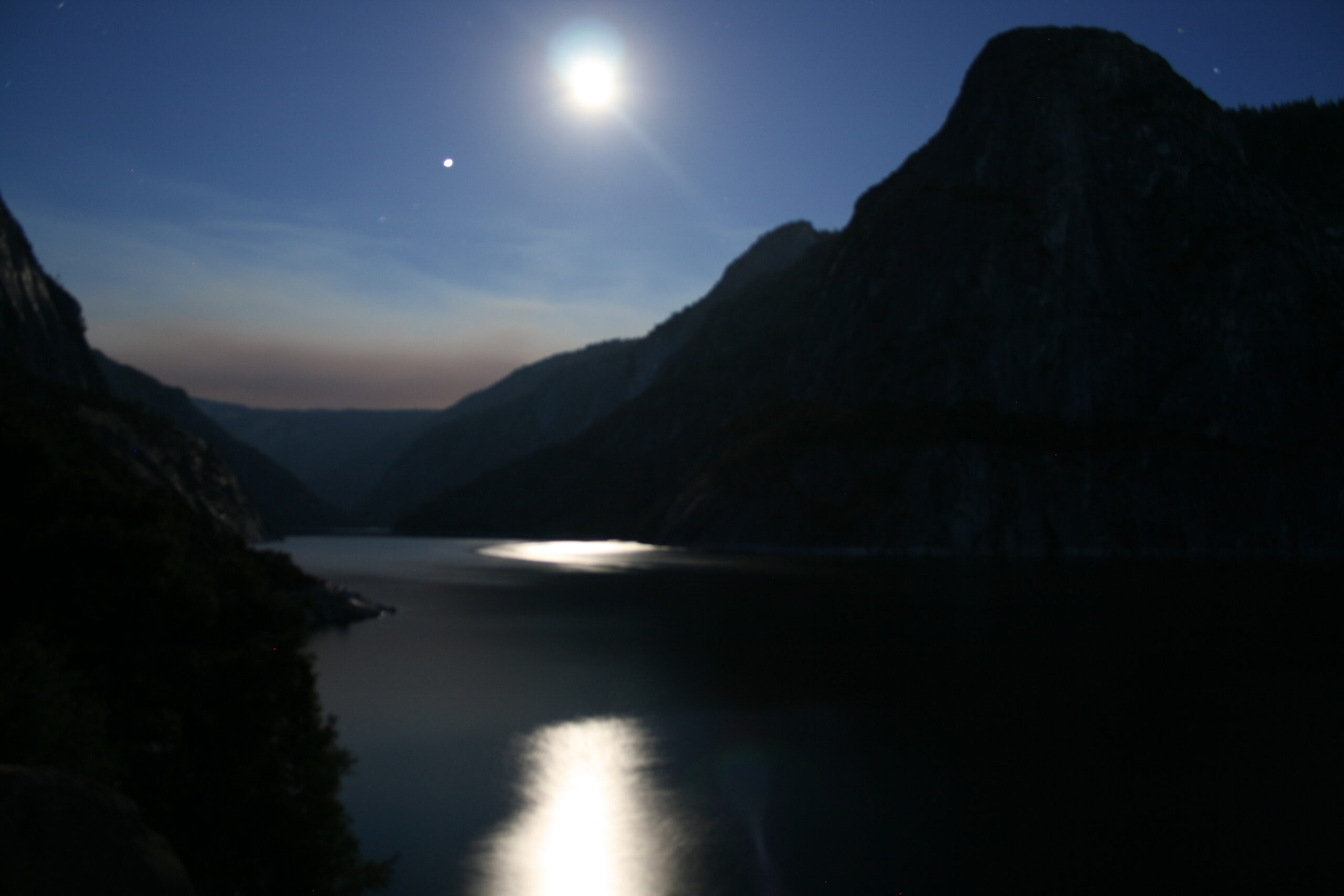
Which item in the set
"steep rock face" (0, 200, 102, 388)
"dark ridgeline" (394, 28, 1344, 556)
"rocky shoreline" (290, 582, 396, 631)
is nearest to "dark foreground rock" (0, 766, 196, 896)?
"rocky shoreline" (290, 582, 396, 631)

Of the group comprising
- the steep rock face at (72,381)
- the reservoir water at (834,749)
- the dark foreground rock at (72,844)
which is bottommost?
the reservoir water at (834,749)

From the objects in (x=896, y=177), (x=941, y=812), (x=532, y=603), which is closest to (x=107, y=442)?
(x=532, y=603)

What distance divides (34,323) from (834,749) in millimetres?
108102

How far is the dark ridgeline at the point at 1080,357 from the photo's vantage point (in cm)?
12181

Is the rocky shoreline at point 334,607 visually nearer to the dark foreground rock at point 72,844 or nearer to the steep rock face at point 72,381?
the steep rock face at point 72,381

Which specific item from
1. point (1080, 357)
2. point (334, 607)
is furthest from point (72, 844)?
point (1080, 357)

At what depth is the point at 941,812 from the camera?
17531mm

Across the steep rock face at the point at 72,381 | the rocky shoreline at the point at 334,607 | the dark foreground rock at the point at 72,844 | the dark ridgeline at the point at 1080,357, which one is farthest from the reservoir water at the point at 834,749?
the dark ridgeline at the point at 1080,357

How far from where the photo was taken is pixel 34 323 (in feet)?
317

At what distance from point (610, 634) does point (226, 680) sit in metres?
31.5

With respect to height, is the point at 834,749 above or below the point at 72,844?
below

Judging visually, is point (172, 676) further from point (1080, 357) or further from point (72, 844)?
point (1080, 357)

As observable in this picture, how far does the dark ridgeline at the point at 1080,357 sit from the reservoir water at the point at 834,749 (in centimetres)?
7284

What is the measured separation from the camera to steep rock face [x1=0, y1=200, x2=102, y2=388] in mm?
88000
